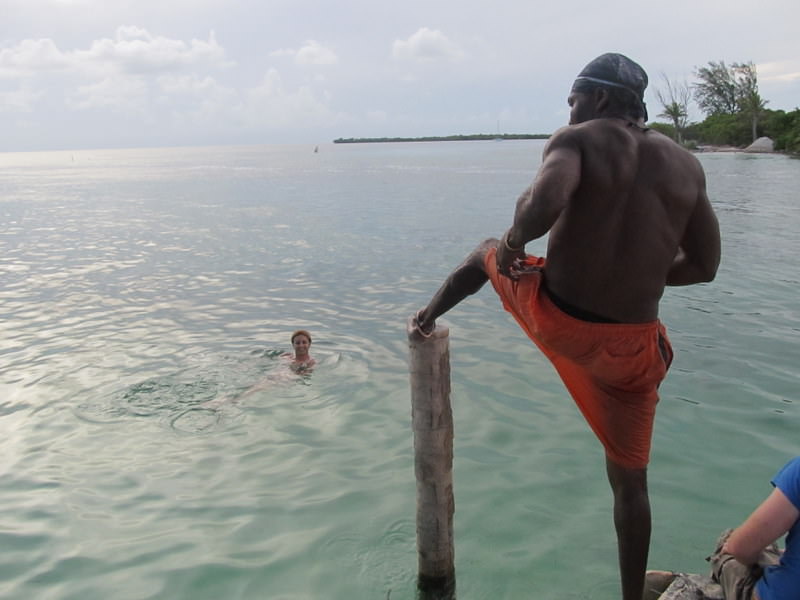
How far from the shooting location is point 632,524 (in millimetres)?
3490

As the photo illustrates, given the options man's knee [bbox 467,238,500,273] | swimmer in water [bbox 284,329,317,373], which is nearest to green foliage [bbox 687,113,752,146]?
swimmer in water [bbox 284,329,317,373]

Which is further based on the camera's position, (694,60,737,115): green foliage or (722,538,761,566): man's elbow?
(694,60,737,115): green foliage

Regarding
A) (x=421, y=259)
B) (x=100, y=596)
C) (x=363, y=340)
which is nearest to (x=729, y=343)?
(x=363, y=340)

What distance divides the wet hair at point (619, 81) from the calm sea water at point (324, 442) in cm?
323

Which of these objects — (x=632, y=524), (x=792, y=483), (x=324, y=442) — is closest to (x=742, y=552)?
(x=792, y=483)

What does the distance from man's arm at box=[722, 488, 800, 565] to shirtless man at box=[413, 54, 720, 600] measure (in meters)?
0.54

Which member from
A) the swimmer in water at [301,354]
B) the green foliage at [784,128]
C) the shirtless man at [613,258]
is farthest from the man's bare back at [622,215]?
the green foliage at [784,128]

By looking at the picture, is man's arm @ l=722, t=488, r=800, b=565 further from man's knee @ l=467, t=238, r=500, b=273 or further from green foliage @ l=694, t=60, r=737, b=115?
green foliage @ l=694, t=60, r=737, b=115

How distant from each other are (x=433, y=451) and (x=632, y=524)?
121cm

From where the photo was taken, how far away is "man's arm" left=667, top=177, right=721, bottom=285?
331 cm

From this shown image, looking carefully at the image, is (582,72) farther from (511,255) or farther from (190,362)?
(190,362)

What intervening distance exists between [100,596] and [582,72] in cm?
454

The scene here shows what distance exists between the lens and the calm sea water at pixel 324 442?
16.8ft

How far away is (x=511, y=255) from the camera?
336 cm
